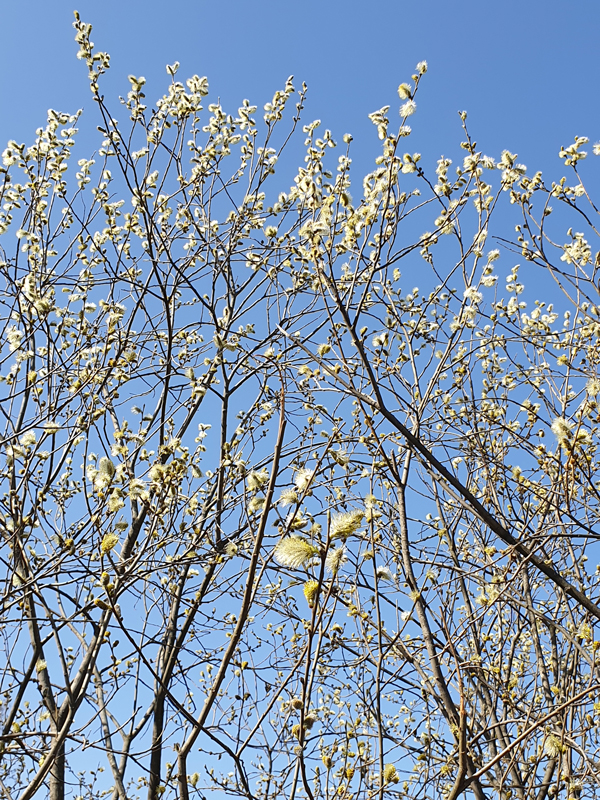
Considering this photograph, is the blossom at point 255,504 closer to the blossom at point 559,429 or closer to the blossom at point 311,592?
the blossom at point 311,592

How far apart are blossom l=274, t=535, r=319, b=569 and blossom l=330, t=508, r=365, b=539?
0.08m

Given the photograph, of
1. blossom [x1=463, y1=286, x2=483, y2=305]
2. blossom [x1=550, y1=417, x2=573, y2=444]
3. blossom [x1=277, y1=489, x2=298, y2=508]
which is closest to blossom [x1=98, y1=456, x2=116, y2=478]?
blossom [x1=277, y1=489, x2=298, y2=508]

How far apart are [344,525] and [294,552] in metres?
0.15

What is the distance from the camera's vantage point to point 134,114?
4.76 m

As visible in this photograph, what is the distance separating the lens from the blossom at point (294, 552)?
170 centimetres

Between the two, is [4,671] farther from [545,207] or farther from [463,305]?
[545,207]

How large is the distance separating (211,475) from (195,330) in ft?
3.96

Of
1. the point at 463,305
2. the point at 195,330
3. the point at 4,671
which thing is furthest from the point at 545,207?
the point at 4,671

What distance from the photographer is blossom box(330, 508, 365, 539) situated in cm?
166

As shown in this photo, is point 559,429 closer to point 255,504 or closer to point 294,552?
point 255,504

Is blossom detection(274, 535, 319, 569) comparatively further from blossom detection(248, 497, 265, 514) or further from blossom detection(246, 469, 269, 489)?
blossom detection(246, 469, 269, 489)

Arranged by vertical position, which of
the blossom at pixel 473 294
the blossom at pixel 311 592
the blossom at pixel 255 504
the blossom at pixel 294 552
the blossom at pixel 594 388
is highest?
the blossom at pixel 473 294

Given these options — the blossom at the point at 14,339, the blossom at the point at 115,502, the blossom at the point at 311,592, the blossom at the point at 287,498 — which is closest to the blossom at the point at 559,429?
the blossom at the point at 287,498

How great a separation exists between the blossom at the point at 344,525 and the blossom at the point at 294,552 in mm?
80
